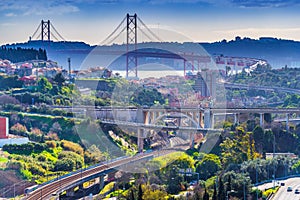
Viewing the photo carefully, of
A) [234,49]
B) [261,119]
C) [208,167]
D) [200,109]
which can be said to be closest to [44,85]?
[200,109]

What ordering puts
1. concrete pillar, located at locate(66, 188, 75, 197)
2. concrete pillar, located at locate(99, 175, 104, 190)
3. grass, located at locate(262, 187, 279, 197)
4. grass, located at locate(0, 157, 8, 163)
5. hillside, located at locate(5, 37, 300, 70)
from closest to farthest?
grass, located at locate(262, 187, 279, 197), concrete pillar, located at locate(66, 188, 75, 197), concrete pillar, located at locate(99, 175, 104, 190), grass, located at locate(0, 157, 8, 163), hillside, located at locate(5, 37, 300, 70)

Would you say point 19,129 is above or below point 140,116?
below

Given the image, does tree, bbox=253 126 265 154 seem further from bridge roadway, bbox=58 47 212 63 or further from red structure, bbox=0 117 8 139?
bridge roadway, bbox=58 47 212 63

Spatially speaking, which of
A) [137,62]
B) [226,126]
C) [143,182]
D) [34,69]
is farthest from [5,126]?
[137,62]

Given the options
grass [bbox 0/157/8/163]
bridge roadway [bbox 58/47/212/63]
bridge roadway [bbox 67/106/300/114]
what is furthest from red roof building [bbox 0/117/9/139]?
bridge roadway [bbox 58/47/212/63]

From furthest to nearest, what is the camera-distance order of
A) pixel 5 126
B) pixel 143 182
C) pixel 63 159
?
pixel 5 126 → pixel 63 159 → pixel 143 182

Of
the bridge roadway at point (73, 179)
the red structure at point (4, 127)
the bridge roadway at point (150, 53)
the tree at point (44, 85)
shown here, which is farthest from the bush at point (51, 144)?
the bridge roadway at point (150, 53)

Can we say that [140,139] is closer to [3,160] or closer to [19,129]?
[19,129]

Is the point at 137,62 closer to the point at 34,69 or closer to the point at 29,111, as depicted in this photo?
the point at 34,69
